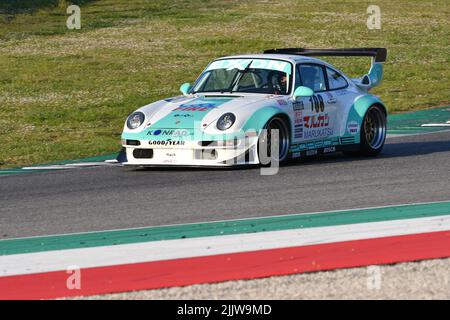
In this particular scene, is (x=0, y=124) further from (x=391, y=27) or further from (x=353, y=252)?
(x=391, y=27)

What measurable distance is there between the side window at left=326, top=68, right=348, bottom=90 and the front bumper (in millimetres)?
1870

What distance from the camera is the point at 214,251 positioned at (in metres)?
7.77

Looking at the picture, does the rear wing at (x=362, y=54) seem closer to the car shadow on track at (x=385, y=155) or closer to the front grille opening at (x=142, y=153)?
the car shadow on track at (x=385, y=155)

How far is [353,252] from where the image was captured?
7.62m

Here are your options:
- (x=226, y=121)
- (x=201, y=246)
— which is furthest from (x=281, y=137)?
(x=201, y=246)

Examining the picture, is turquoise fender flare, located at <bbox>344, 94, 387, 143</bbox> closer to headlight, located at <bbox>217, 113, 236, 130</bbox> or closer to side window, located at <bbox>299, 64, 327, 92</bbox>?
side window, located at <bbox>299, 64, 327, 92</bbox>

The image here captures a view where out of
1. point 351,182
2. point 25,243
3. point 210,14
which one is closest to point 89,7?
point 210,14

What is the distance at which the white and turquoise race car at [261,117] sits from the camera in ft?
39.0

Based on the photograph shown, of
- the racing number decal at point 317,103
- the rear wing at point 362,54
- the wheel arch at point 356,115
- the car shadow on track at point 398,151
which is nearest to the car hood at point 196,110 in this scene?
the racing number decal at point 317,103

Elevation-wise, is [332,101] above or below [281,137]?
above

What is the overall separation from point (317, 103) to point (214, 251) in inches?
214

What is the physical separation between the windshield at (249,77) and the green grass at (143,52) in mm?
2616

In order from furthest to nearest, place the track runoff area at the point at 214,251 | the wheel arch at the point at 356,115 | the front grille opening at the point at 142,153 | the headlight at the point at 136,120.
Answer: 1. the wheel arch at the point at 356,115
2. the headlight at the point at 136,120
3. the front grille opening at the point at 142,153
4. the track runoff area at the point at 214,251

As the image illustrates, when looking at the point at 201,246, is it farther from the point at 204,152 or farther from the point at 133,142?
the point at 133,142
